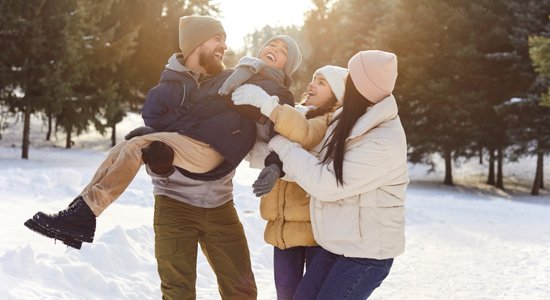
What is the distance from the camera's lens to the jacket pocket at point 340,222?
116 inches

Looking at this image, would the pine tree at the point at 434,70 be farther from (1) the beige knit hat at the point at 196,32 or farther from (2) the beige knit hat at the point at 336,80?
(1) the beige knit hat at the point at 196,32

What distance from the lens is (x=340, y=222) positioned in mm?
3004

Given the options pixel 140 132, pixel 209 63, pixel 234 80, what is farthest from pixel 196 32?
pixel 140 132

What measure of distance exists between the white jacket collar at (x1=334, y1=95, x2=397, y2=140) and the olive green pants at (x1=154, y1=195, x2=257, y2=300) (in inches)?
46.8

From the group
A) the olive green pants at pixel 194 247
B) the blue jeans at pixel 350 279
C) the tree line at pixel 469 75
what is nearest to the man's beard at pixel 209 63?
the olive green pants at pixel 194 247

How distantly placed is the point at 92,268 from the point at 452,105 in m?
19.5

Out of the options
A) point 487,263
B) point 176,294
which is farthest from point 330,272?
point 487,263

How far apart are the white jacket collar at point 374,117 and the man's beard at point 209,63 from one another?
1.14 m

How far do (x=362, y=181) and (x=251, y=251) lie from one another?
16.0ft

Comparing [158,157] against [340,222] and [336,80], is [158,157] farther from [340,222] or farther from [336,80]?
[336,80]

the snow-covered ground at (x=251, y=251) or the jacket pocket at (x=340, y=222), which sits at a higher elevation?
the jacket pocket at (x=340, y=222)

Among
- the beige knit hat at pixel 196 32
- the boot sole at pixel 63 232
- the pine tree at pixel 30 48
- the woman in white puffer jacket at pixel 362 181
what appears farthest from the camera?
the pine tree at pixel 30 48

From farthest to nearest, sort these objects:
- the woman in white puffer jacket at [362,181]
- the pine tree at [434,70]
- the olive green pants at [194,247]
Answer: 1. the pine tree at [434,70]
2. the olive green pants at [194,247]
3. the woman in white puffer jacket at [362,181]

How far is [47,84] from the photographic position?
20969mm
